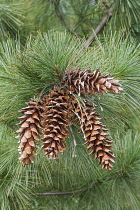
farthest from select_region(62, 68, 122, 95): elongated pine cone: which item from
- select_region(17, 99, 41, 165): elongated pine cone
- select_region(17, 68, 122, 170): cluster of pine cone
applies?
select_region(17, 99, 41, 165): elongated pine cone

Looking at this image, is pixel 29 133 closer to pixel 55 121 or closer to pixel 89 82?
pixel 55 121

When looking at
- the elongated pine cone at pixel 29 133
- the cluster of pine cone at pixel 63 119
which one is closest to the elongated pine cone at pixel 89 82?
the cluster of pine cone at pixel 63 119

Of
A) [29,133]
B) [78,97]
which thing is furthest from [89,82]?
[29,133]

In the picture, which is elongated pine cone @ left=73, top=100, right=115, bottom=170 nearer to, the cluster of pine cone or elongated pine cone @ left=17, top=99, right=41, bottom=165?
the cluster of pine cone

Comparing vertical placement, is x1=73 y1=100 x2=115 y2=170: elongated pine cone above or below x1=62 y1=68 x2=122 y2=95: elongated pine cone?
below

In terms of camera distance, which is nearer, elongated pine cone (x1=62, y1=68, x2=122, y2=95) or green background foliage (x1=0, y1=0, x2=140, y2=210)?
elongated pine cone (x1=62, y1=68, x2=122, y2=95)

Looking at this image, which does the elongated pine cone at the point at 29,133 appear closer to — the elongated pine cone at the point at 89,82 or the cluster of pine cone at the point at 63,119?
the cluster of pine cone at the point at 63,119

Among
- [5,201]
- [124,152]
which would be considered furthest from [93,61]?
[5,201]

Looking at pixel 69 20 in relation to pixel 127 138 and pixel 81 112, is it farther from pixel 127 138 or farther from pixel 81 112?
pixel 81 112
